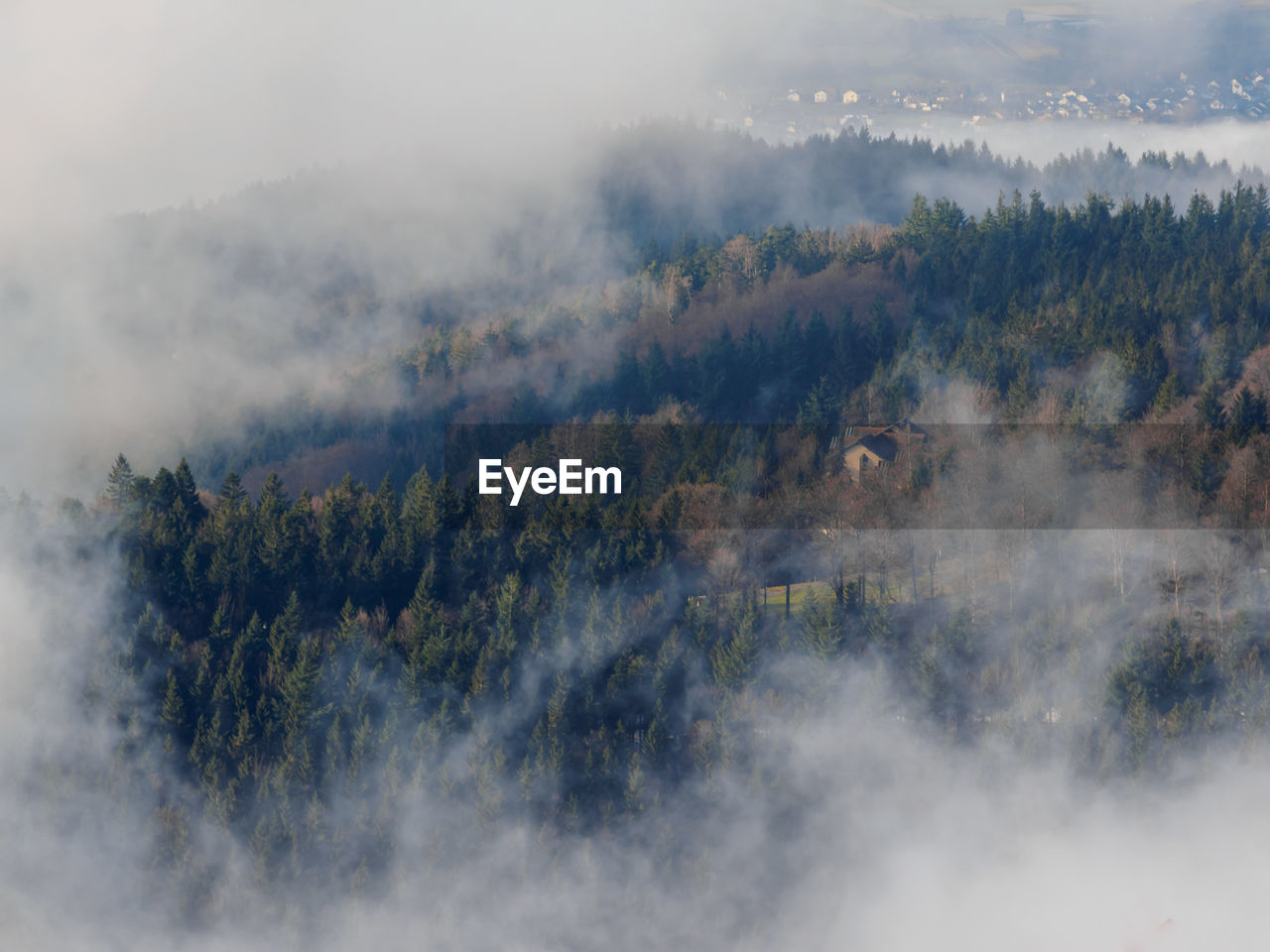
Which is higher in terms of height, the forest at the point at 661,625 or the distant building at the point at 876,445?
the distant building at the point at 876,445

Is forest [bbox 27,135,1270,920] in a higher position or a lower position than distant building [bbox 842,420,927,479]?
lower

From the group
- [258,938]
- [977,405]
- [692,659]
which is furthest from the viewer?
[977,405]

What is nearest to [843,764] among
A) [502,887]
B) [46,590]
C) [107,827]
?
[502,887]

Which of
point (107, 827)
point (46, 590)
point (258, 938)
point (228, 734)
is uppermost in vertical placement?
point (46, 590)

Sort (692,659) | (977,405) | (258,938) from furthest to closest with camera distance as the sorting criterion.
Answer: (977,405)
(692,659)
(258,938)

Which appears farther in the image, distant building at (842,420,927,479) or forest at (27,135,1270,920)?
distant building at (842,420,927,479)

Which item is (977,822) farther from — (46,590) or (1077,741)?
(46,590)

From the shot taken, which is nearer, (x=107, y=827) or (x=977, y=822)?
(x=107, y=827)

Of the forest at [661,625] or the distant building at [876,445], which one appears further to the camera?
the distant building at [876,445]

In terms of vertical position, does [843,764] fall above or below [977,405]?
below

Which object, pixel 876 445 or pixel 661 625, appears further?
pixel 876 445

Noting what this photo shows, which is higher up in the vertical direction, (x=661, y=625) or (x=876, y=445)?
(x=876, y=445)
